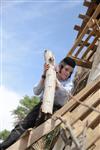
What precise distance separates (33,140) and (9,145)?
698 millimetres

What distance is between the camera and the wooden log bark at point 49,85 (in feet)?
14.2

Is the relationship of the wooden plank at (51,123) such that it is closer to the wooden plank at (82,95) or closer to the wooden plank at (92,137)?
the wooden plank at (82,95)

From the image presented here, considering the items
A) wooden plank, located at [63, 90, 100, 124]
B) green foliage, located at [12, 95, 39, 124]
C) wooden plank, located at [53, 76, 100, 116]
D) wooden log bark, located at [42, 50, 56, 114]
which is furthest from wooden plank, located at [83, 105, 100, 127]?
green foliage, located at [12, 95, 39, 124]

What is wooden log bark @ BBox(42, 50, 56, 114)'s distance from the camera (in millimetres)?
4332

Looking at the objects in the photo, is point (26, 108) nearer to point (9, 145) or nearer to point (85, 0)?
point (85, 0)

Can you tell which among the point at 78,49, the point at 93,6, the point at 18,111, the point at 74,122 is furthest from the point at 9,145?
the point at 18,111

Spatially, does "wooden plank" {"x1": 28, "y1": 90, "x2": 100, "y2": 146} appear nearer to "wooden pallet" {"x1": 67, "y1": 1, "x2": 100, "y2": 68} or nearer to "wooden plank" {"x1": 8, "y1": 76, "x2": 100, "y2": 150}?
"wooden plank" {"x1": 8, "y1": 76, "x2": 100, "y2": 150}

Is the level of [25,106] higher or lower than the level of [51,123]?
lower

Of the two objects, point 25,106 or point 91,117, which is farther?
point 25,106

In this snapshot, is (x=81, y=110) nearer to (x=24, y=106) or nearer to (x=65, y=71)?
(x=65, y=71)

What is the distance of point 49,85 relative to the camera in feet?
14.8

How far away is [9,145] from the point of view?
533cm

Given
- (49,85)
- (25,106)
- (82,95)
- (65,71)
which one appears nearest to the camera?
(49,85)

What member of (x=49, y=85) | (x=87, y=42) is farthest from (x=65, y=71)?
(x=87, y=42)
